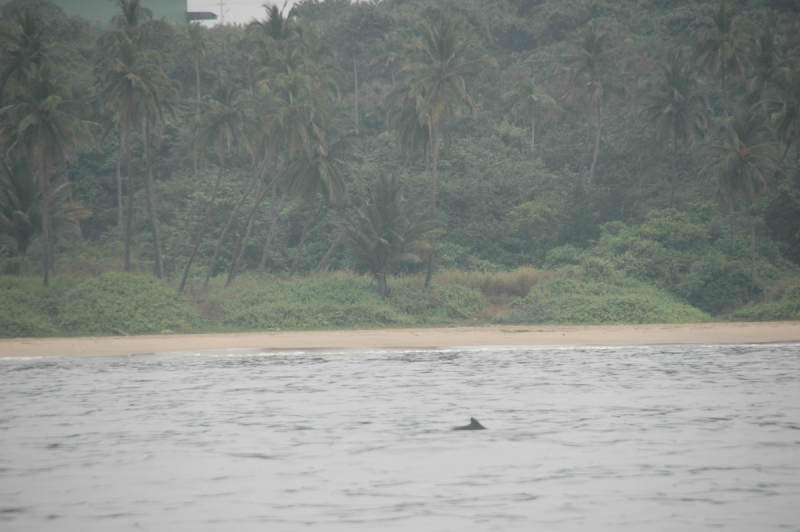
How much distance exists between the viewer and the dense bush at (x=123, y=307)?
87.9 ft

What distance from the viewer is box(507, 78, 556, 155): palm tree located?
51688 millimetres

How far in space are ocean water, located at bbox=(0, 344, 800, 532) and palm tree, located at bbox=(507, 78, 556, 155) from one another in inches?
1436

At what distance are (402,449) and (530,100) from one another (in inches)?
1789

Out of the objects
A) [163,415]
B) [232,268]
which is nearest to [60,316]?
[232,268]

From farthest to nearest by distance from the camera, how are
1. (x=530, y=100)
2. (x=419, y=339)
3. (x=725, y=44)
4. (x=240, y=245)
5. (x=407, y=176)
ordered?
1. (x=530, y=100)
2. (x=407, y=176)
3. (x=725, y=44)
4. (x=240, y=245)
5. (x=419, y=339)

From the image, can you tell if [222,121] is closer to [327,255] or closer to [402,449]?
[327,255]

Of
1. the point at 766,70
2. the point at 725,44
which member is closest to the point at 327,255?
the point at 725,44

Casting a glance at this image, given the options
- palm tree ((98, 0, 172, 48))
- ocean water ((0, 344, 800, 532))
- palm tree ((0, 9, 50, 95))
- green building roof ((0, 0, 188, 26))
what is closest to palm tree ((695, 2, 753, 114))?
ocean water ((0, 344, 800, 532))

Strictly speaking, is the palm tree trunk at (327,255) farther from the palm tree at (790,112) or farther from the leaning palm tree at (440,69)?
the palm tree at (790,112)

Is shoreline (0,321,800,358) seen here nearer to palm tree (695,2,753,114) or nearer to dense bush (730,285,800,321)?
dense bush (730,285,800,321)

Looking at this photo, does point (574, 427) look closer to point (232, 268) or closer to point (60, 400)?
point (60, 400)

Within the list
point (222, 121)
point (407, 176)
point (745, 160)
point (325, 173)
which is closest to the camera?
point (745, 160)

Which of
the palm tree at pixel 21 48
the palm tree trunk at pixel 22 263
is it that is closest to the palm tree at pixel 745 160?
the palm tree at pixel 21 48

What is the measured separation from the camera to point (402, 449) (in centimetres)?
991
